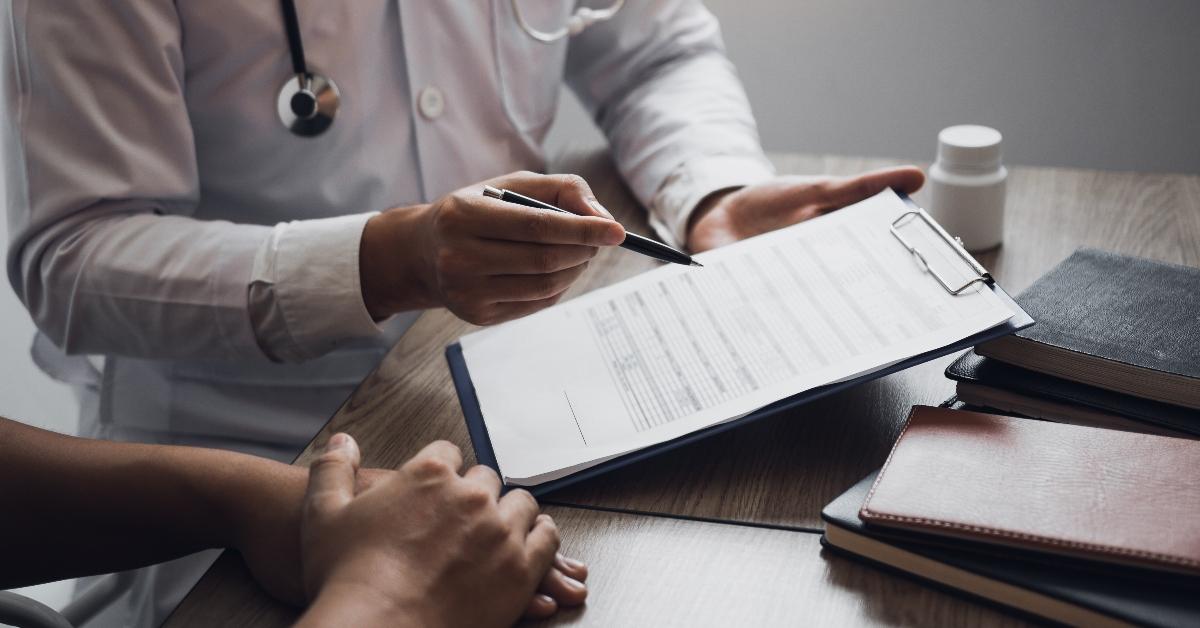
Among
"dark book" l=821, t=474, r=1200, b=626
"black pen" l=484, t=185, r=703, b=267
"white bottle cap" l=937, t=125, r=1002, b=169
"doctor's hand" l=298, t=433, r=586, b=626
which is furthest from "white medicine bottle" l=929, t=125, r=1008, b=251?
"doctor's hand" l=298, t=433, r=586, b=626

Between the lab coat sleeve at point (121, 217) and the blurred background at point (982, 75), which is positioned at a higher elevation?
the lab coat sleeve at point (121, 217)

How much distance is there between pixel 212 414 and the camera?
995mm

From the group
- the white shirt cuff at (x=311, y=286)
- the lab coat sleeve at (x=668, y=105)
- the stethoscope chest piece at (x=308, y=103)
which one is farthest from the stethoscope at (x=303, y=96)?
the lab coat sleeve at (x=668, y=105)

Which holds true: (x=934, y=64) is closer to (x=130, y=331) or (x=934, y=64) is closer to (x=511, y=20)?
(x=511, y=20)

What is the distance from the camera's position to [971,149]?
94 cm

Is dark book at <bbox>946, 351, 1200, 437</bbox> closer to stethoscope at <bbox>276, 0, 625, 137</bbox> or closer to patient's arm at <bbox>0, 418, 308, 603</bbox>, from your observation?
patient's arm at <bbox>0, 418, 308, 603</bbox>

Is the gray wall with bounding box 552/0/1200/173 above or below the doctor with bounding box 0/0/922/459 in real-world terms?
below

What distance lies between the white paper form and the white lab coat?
6.8 inches

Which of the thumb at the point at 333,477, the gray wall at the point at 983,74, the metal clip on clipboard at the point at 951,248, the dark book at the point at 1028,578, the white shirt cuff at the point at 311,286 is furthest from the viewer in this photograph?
the gray wall at the point at 983,74

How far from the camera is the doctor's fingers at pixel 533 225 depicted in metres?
0.73

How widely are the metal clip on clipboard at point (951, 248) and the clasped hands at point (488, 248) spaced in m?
0.07

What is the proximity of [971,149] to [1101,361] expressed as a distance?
35cm

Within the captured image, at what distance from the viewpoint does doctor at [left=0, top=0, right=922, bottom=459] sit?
0.82 meters

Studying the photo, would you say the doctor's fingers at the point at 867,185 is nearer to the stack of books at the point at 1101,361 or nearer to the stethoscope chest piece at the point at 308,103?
Answer: the stack of books at the point at 1101,361
